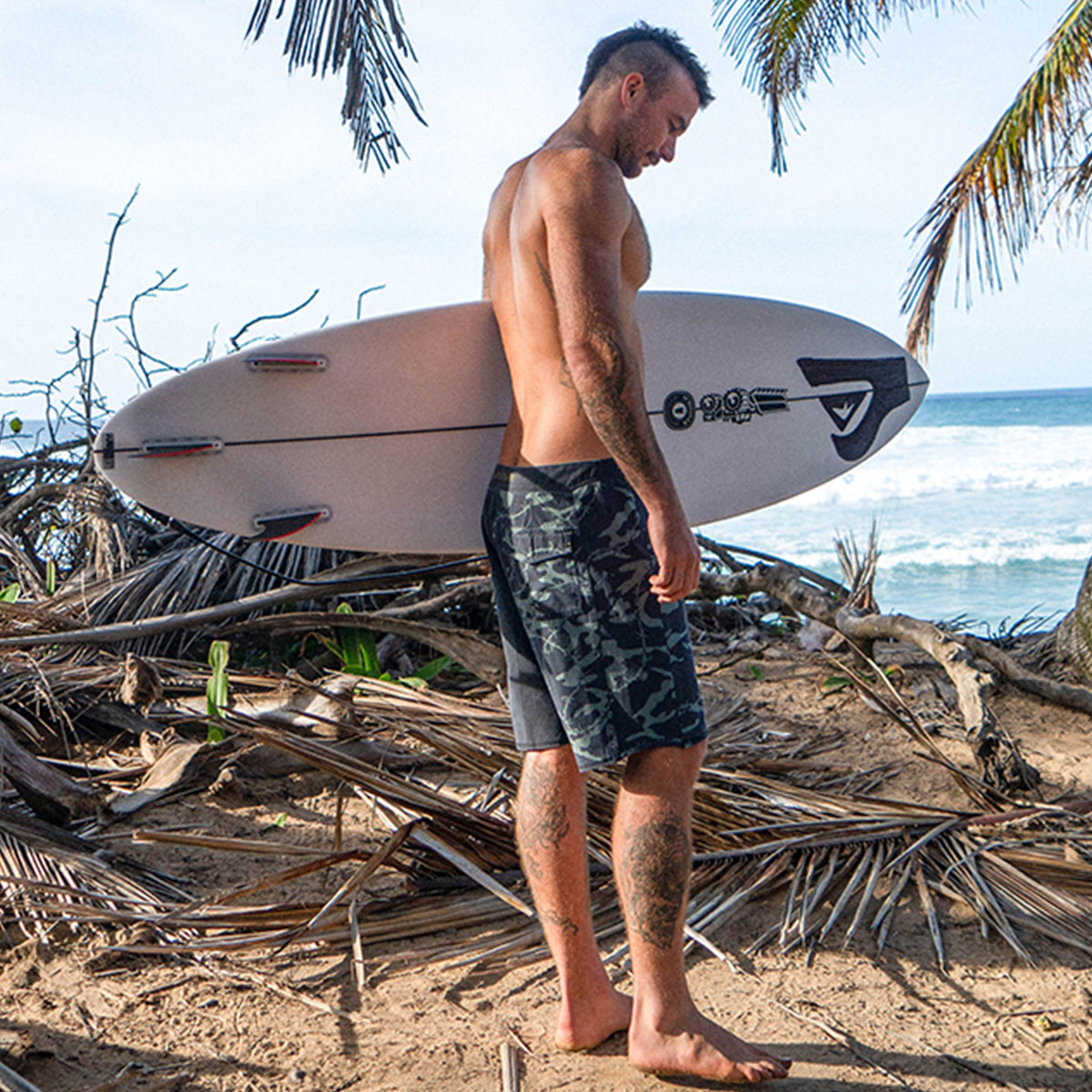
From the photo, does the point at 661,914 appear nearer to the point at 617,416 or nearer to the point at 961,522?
the point at 617,416

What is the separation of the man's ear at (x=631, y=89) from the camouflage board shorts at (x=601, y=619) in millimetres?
710

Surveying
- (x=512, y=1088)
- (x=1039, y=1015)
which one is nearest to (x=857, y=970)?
(x=1039, y=1015)

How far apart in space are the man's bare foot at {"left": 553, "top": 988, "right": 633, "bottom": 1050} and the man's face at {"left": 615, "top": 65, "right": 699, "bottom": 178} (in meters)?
1.59

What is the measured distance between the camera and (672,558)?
1.74m

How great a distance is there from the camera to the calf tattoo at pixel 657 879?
5.74 ft

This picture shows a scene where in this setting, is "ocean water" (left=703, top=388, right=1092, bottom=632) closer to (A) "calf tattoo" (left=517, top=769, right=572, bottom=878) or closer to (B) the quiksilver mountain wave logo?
(B) the quiksilver mountain wave logo

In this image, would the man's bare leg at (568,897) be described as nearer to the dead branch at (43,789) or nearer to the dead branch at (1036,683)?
the dead branch at (43,789)

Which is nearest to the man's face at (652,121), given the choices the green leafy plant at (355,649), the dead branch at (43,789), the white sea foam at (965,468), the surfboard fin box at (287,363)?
the surfboard fin box at (287,363)

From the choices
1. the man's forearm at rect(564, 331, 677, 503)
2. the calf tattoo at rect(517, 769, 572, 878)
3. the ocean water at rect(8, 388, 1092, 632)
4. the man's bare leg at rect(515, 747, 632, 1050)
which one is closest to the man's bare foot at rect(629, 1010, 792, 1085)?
the man's bare leg at rect(515, 747, 632, 1050)

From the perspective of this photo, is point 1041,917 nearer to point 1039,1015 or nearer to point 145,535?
point 1039,1015

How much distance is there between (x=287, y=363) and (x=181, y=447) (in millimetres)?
377

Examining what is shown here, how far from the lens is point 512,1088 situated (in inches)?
67.0

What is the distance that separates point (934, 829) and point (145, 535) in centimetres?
360

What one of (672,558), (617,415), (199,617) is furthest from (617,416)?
(199,617)
